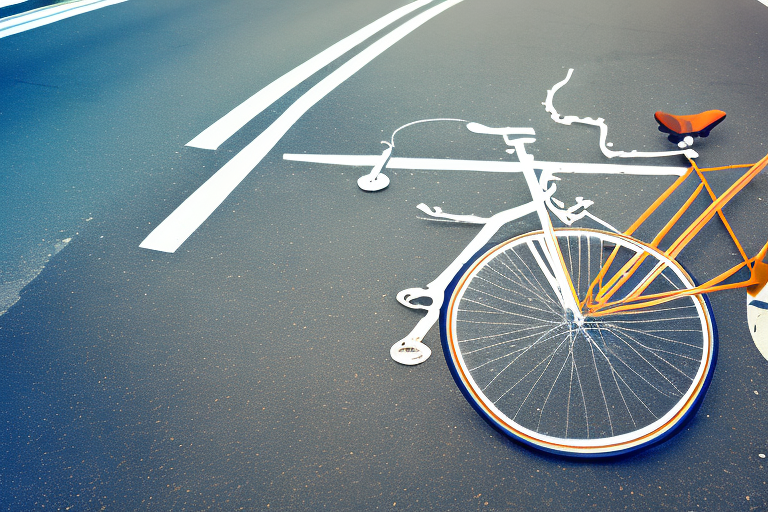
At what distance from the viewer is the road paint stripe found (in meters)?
4.30

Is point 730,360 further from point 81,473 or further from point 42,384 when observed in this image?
point 42,384

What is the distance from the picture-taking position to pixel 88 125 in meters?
5.10

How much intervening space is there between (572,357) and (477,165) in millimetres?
2171

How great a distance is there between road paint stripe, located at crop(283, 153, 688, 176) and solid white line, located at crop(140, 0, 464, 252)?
0.37 metres

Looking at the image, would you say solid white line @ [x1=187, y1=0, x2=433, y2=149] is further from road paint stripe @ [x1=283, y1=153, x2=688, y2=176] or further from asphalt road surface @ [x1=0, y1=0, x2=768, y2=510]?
road paint stripe @ [x1=283, y1=153, x2=688, y2=176]

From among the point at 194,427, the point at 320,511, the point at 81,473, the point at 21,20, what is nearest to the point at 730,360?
the point at 320,511

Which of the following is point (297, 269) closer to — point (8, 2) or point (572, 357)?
point (572, 357)

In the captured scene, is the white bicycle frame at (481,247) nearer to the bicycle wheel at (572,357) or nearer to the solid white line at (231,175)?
the bicycle wheel at (572,357)

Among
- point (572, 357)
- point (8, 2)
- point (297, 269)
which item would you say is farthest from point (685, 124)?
point (8, 2)

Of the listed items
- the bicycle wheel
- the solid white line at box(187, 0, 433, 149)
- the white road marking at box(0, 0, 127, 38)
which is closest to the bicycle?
the bicycle wheel

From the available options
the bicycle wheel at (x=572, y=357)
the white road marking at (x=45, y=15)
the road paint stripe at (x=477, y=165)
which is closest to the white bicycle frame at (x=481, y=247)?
the bicycle wheel at (x=572, y=357)

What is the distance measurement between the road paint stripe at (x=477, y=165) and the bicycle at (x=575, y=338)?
1.09 meters

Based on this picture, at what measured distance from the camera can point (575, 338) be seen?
287cm

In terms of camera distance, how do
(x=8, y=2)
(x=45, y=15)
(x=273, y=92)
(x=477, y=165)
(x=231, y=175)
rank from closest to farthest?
(x=231, y=175)
(x=477, y=165)
(x=273, y=92)
(x=45, y=15)
(x=8, y=2)
